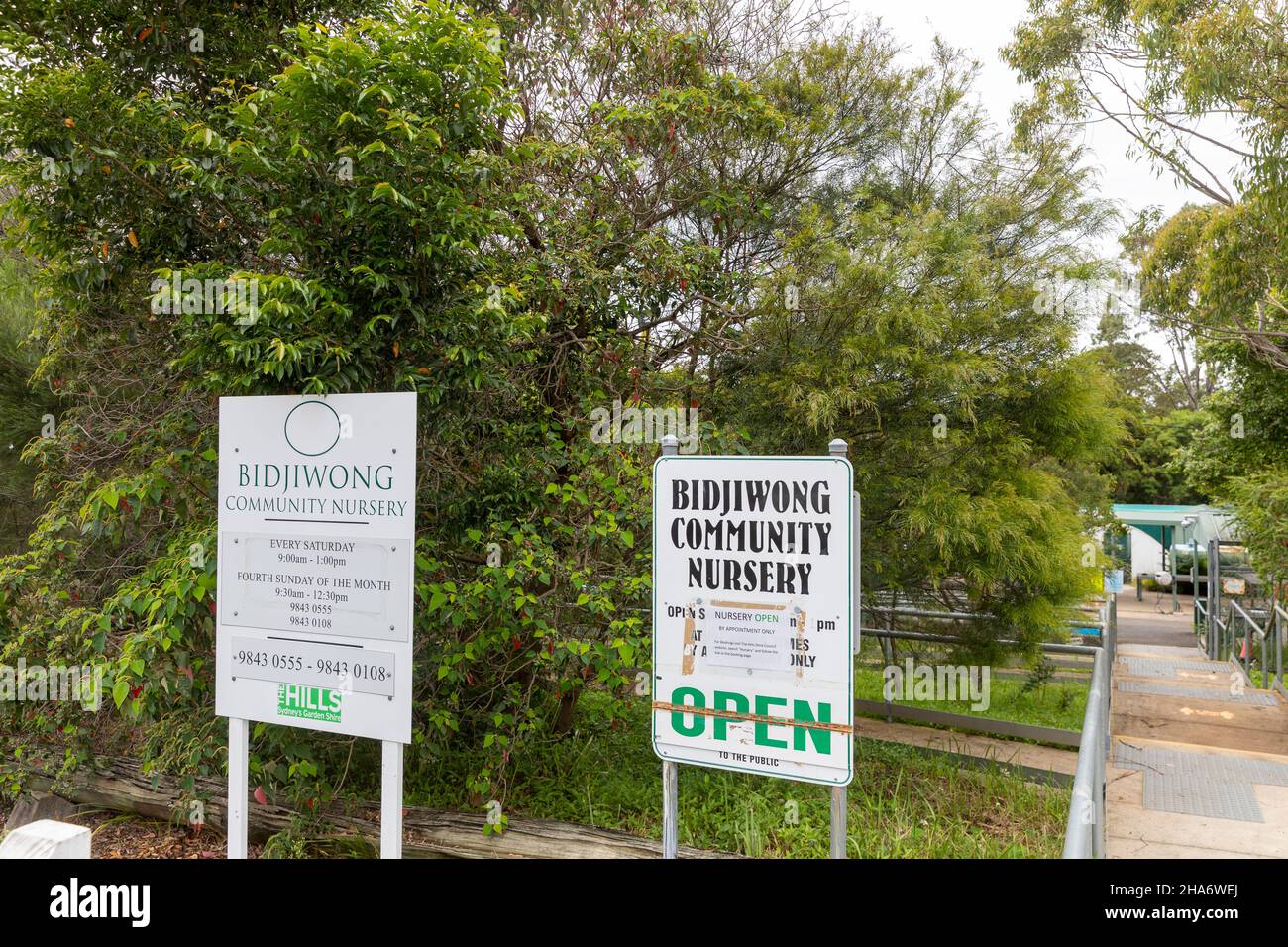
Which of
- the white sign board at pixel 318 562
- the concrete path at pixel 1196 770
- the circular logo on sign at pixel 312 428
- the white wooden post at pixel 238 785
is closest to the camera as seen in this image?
the white sign board at pixel 318 562

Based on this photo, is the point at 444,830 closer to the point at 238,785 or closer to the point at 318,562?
the point at 238,785

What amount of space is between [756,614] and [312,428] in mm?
1902

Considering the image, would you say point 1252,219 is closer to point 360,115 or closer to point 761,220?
point 761,220

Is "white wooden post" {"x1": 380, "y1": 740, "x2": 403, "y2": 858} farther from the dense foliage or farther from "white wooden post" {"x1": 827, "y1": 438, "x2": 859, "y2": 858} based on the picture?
the dense foliage

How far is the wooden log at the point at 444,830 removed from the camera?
487cm

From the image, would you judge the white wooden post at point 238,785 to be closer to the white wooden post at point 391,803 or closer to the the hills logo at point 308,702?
the the hills logo at point 308,702

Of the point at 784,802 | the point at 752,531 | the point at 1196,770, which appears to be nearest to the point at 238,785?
the point at 752,531

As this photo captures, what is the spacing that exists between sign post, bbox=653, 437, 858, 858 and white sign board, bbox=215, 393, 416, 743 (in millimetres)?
985

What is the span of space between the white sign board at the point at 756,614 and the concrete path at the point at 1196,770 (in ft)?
8.58

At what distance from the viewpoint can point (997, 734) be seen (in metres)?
7.63

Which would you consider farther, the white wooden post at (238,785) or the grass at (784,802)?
the grass at (784,802)

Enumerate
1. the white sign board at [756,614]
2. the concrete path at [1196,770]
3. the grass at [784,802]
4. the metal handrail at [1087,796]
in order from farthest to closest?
the grass at [784,802] → the concrete path at [1196,770] → the white sign board at [756,614] → the metal handrail at [1087,796]

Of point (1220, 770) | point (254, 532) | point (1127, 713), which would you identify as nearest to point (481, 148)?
point (254, 532)

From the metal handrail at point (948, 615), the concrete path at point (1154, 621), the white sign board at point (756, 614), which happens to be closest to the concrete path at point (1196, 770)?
the metal handrail at point (948, 615)
